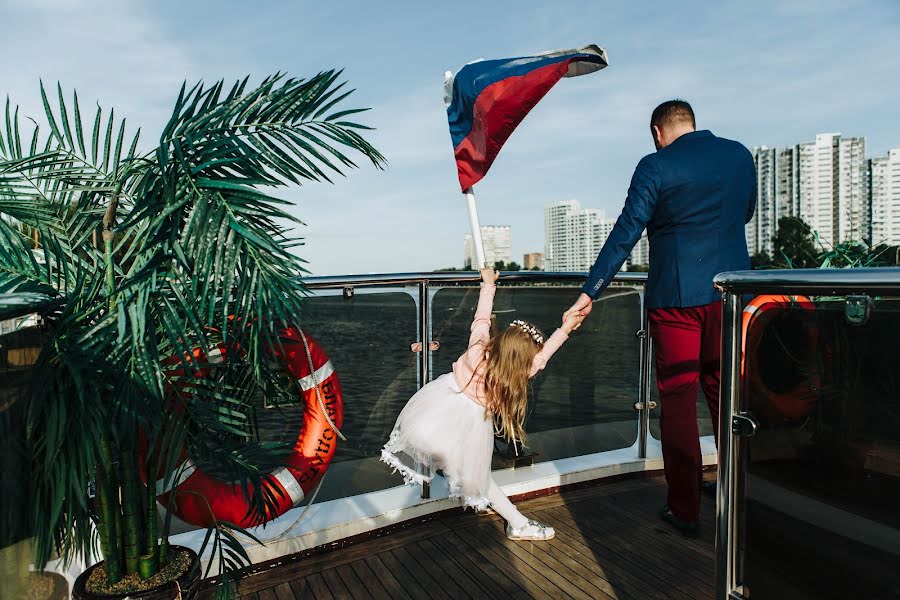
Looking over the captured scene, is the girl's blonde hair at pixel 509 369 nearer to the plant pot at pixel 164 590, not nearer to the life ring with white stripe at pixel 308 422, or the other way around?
the life ring with white stripe at pixel 308 422

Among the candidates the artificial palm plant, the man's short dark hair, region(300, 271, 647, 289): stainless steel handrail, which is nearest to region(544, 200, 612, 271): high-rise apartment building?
region(300, 271, 647, 289): stainless steel handrail

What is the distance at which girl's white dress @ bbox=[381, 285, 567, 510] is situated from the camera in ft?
8.85

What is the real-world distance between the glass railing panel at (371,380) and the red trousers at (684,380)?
45.7 inches

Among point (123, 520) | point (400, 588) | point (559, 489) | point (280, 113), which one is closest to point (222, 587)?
point (123, 520)

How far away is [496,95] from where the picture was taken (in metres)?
2.86

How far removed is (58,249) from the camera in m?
1.65

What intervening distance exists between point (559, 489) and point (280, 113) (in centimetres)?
237

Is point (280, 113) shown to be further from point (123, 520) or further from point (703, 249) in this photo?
point (703, 249)

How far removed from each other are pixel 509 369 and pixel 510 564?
76cm

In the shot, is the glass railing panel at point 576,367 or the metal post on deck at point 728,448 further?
the glass railing panel at point 576,367

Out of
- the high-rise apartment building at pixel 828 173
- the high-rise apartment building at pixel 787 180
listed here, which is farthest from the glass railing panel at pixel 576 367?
the high-rise apartment building at pixel 787 180

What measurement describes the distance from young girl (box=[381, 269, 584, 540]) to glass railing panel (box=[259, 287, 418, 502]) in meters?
0.33

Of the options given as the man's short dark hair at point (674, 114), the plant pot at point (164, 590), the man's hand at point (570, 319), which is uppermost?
the man's short dark hair at point (674, 114)

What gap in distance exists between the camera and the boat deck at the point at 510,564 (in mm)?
2320
